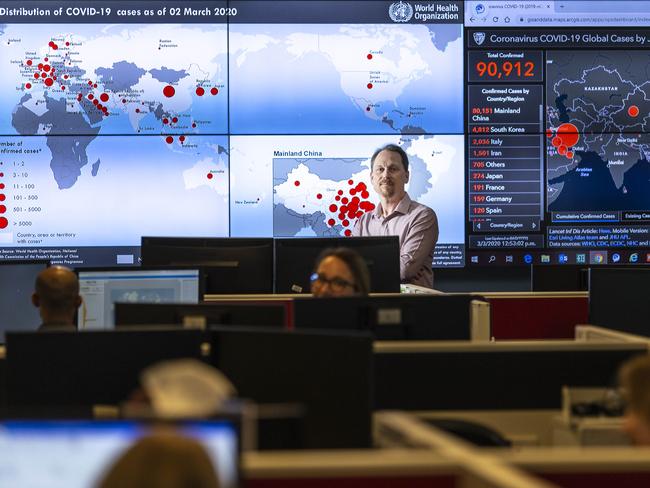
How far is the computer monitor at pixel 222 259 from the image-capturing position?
401cm

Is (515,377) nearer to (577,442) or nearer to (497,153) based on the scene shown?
(577,442)

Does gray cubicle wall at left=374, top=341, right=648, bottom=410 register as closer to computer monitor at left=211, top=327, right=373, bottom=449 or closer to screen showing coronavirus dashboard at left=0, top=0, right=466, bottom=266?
computer monitor at left=211, top=327, right=373, bottom=449

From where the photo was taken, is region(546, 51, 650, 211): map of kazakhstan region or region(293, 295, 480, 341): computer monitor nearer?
region(293, 295, 480, 341): computer monitor

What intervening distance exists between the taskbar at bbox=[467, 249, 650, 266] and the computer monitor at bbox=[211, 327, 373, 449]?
13.6ft

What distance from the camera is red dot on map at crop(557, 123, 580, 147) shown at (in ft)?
20.2

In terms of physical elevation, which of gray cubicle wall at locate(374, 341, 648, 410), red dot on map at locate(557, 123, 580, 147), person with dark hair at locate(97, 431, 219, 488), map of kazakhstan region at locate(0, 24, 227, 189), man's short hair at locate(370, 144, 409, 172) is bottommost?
gray cubicle wall at locate(374, 341, 648, 410)

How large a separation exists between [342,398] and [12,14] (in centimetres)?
475

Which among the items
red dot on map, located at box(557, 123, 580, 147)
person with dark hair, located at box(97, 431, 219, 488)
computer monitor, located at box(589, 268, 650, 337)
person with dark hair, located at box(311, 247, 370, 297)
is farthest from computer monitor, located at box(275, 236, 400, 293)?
person with dark hair, located at box(97, 431, 219, 488)

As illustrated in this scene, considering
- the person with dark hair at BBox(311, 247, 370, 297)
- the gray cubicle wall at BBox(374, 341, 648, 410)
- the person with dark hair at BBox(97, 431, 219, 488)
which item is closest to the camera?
the person with dark hair at BBox(97, 431, 219, 488)

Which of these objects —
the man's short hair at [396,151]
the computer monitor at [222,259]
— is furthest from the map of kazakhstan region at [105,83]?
the computer monitor at [222,259]

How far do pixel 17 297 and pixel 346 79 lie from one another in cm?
288

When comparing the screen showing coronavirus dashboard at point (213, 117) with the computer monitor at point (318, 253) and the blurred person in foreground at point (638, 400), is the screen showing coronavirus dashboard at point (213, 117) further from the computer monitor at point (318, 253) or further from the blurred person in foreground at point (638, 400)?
the blurred person in foreground at point (638, 400)

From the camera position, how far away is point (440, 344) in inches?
101

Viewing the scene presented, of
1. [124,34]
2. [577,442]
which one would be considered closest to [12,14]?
[124,34]
